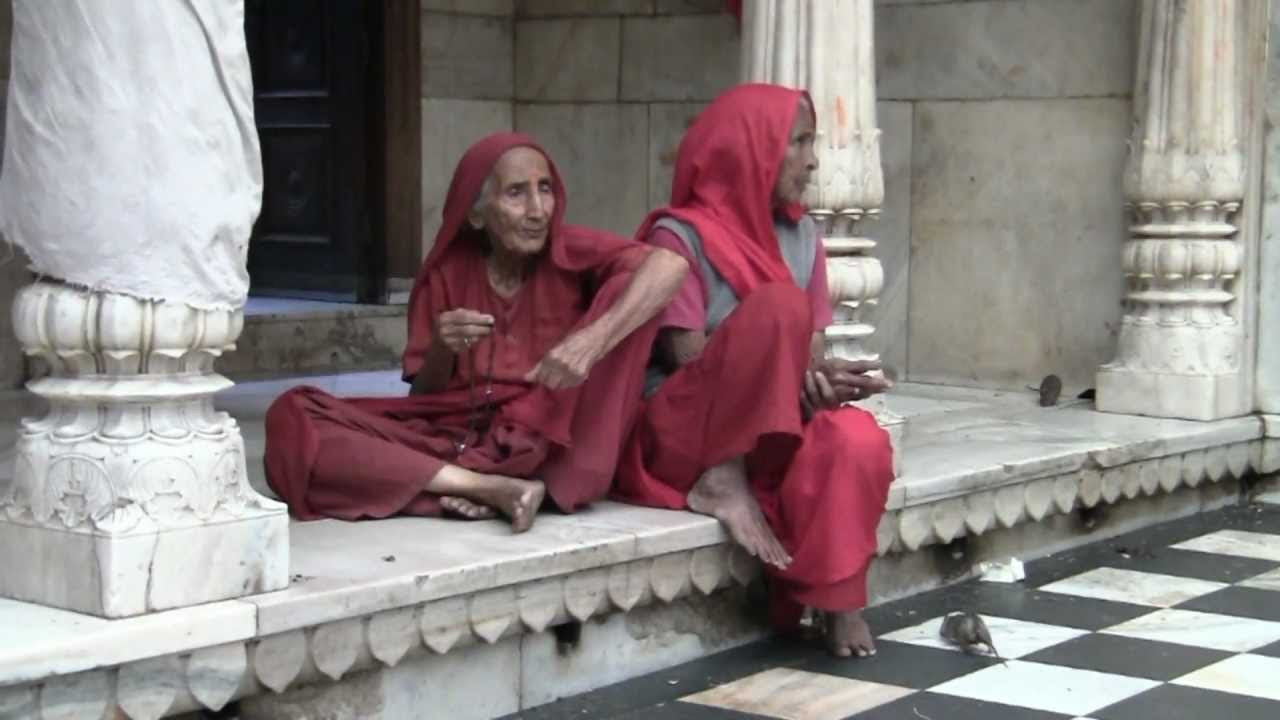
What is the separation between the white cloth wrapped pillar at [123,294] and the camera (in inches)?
138

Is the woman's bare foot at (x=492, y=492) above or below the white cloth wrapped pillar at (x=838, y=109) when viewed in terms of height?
below

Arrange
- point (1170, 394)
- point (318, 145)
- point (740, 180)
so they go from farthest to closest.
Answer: point (318, 145), point (1170, 394), point (740, 180)

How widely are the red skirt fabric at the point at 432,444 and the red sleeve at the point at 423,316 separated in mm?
145

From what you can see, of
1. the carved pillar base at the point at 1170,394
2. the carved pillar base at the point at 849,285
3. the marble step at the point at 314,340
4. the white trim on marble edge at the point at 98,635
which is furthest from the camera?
the marble step at the point at 314,340

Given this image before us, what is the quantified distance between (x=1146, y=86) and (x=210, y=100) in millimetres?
4391

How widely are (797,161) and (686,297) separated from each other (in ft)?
1.52

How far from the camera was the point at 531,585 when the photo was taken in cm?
416

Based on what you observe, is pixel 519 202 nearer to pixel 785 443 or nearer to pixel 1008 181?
pixel 785 443

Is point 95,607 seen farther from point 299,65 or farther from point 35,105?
point 299,65

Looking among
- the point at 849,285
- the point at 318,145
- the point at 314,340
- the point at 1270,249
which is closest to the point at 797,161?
the point at 849,285

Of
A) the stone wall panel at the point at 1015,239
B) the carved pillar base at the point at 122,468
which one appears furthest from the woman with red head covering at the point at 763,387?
the stone wall panel at the point at 1015,239

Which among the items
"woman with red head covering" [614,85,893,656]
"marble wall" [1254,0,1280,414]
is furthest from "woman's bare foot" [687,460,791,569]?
"marble wall" [1254,0,1280,414]

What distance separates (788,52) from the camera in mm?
5480

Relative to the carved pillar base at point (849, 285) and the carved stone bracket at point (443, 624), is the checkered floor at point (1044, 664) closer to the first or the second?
the carved stone bracket at point (443, 624)
